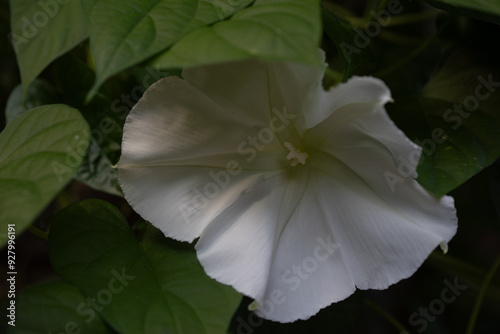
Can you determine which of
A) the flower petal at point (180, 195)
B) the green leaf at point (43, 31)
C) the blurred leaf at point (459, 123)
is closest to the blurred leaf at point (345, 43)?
the blurred leaf at point (459, 123)

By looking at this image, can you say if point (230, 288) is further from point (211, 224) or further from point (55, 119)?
point (55, 119)

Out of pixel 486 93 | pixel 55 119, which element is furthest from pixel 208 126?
pixel 486 93

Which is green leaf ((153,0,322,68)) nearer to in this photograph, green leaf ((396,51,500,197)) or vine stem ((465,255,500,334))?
green leaf ((396,51,500,197))

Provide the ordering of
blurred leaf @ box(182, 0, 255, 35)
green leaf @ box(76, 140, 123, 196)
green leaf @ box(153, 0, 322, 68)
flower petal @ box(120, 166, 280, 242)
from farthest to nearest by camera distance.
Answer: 1. green leaf @ box(76, 140, 123, 196)
2. flower petal @ box(120, 166, 280, 242)
3. blurred leaf @ box(182, 0, 255, 35)
4. green leaf @ box(153, 0, 322, 68)

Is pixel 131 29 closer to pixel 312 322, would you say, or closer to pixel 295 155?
pixel 295 155

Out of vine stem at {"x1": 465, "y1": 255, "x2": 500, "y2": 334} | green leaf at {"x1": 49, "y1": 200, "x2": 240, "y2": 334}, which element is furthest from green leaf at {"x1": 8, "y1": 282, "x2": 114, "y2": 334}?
vine stem at {"x1": 465, "y1": 255, "x2": 500, "y2": 334}
